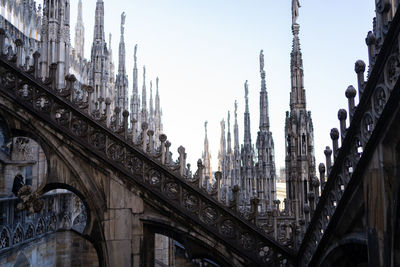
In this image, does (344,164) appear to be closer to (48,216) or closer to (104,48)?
(48,216)

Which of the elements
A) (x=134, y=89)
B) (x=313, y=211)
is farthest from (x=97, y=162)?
(x=134, y=89)

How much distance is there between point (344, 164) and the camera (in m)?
5.47

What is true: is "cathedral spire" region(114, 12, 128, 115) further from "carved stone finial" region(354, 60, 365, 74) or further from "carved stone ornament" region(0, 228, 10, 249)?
"carved stone finial" region(354, 60, 365, 74)

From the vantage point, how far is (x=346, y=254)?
603cm

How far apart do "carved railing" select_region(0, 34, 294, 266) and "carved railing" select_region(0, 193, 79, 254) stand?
197 centimetres

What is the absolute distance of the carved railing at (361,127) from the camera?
14.3 feet

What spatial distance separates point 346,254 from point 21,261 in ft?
29.9

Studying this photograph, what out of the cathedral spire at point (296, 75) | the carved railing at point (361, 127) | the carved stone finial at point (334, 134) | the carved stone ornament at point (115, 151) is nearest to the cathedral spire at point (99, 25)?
the cathedral spire at point (296, 75)

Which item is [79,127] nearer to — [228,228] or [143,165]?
[143,165]

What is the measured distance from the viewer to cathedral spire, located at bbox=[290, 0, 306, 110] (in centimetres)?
1359

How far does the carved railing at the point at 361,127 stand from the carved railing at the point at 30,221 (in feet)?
17.3

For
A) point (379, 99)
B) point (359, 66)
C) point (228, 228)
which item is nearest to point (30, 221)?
point (228, 228)

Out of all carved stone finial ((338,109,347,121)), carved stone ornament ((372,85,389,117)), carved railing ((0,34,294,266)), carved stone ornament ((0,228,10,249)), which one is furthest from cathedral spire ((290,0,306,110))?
carved stone ornament ((372,85,389,117))

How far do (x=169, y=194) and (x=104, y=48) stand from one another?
1537cm
